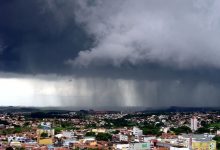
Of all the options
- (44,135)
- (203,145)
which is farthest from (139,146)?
(44,135)

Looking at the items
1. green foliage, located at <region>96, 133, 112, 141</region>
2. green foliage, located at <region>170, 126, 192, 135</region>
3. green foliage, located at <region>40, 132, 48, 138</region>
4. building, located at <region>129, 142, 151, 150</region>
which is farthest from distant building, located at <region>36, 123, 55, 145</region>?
green foliage, located at <region>170, 126, 192, 135</region>

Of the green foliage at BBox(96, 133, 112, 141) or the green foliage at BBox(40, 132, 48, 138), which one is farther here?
the green foliage at BBox(40, 132, 48, 138)

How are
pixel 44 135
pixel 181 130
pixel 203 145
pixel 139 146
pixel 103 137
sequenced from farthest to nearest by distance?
pixel 181 130
pixel 44 135
pixel 103 137
pixel 139 146
pixel 203 145

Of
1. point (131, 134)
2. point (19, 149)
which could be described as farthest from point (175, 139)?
point (19, 149)

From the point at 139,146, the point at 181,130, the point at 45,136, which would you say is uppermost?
the point at 181,130

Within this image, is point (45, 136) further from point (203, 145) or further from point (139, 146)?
point (203, 145)

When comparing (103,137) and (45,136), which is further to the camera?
(45,136)

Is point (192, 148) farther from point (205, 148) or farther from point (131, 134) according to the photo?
point (131, 134)

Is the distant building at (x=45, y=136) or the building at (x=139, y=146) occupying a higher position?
the distant building at (x=45, y=136)

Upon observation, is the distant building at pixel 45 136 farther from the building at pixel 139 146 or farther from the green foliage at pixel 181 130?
the green foliage at pixel 181 130

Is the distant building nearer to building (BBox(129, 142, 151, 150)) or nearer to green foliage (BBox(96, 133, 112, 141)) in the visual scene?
green foliage (BBox(96, 133, 112, 141))

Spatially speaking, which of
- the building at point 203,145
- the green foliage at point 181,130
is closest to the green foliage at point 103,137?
the building at point 203,145

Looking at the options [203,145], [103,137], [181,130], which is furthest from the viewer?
[181,130]
